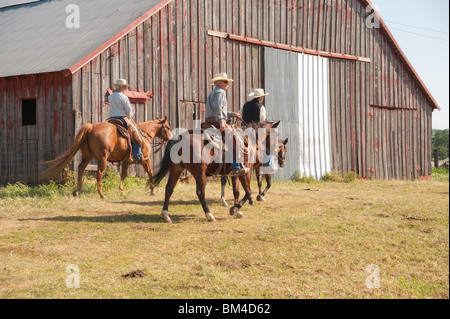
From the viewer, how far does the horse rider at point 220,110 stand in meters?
8.96

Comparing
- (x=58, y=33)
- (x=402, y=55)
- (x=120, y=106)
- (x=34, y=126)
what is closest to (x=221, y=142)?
(x=120, y=106)

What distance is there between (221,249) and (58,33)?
1208 centimetres

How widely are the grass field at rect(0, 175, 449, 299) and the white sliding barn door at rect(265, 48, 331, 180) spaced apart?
721 cm

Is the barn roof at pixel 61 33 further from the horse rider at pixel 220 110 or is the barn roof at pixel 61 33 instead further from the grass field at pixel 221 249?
the horse rider at pixel 220 110

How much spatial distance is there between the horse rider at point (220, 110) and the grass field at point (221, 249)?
3.12ft

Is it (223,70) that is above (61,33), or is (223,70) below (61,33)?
below

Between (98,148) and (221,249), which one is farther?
(98,148)

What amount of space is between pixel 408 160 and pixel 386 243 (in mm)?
16076

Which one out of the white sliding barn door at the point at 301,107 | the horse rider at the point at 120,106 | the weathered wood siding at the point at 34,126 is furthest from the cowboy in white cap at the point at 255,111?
the white sliding barn door at the point at 301,107

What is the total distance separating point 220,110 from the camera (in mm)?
8938

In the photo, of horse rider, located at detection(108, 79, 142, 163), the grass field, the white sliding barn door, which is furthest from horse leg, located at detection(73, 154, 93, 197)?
the white sliding barn door

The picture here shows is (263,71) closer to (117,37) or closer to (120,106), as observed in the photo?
(117,37)
